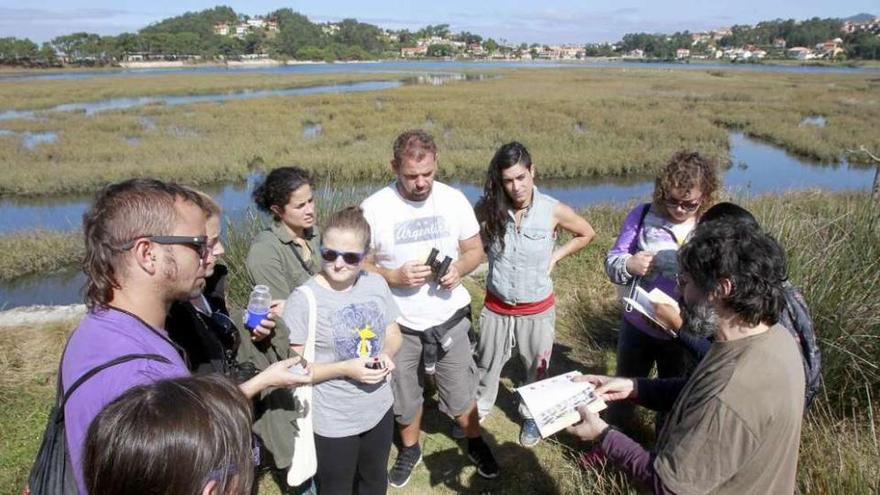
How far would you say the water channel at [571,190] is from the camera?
28.0 ft

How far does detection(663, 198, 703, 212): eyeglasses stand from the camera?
274cm

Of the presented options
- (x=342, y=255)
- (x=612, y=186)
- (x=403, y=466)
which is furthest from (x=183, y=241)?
(x=612, y=186)

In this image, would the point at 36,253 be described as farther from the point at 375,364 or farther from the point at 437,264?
the point at 375,364

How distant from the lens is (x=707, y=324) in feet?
5.49

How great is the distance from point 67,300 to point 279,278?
277 inches

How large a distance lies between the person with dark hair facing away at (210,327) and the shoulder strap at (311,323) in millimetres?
164

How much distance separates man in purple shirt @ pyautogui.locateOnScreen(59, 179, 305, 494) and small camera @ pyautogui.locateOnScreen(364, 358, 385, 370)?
0.91 m

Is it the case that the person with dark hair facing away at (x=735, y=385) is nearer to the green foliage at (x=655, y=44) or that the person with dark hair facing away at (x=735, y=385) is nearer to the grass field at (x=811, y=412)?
the grass field at (x=811, y=412)

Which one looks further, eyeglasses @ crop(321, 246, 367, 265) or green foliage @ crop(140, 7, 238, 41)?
green foliage @ crop(140, 7, 238, 41)

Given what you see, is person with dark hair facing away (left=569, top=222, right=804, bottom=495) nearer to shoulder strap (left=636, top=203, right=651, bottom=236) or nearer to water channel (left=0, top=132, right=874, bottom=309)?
shoulder strap (left=636, top=203, right=651, bottom=236)

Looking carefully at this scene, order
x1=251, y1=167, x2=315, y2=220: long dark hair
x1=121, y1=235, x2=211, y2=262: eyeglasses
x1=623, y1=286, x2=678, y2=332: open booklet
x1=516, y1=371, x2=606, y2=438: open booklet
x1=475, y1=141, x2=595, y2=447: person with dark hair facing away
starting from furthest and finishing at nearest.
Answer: x1=475, y1=141, x2=595, y2=447: person with dark hair facing away < x1=251, y1=167, x2=315, y2=220: long dark hair < x1=623, y1=286, x2=678, y2=332: open booklet < x1=516, y1=371, x2=606, y2=438: open booklet < x1=121, y1=235, x2=211, y2=262: eyeglasses

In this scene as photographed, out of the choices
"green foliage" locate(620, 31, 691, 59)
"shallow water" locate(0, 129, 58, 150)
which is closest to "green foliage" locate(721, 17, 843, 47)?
"green foliage" locate(620, 31, 691, 59)

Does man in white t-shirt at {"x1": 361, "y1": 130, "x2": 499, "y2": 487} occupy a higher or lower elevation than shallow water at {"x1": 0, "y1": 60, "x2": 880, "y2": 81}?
→ lower

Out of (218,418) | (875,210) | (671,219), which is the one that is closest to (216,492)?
(218,418)
